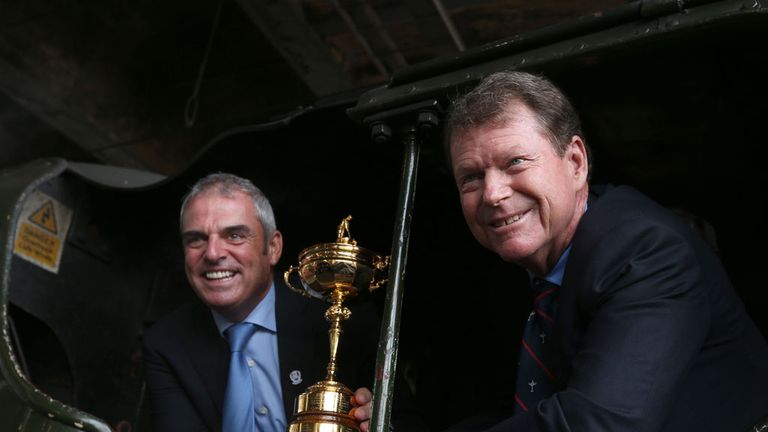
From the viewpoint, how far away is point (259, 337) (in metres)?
3.14

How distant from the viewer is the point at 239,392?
301 cm

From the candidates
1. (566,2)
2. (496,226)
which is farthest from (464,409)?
(566,2)

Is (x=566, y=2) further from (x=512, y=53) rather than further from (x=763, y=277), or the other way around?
(x=512, y=53)

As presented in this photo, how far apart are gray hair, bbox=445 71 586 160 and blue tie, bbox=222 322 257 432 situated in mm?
1238

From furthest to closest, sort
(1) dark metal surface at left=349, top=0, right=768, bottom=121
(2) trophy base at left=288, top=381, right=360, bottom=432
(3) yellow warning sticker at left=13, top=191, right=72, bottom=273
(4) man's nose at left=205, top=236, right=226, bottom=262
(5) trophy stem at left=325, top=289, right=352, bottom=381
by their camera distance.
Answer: (3) yellow warning sticker at left=13, top=191, right=72, bottom=273
(4) man's nose at left=205, top=236, right=226, bottom=262
(5) trophy stem at left=325, top=289, right=352, bottom=381
(2) trophy base at left=288, top=381, right=360, bottom=432
(1) dark metal surface at left=349, top=0, right=768, bottom=121

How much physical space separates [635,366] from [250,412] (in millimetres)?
1513

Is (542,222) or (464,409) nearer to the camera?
(542,222)

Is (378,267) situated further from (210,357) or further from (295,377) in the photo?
(210,357)

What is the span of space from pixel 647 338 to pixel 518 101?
0.71 metres

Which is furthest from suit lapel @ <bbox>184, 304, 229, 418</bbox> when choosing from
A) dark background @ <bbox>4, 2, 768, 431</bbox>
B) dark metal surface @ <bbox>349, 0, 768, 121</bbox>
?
dark metal surface @ <bbox>349, 0, 768, 121</bbox>

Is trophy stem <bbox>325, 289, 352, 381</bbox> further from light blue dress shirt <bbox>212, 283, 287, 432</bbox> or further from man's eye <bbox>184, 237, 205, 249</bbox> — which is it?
man's eye <bbox>184, 237, 205, 249</bbox>

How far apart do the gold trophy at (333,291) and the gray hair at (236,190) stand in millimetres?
477

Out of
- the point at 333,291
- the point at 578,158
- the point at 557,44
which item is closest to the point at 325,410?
the point at 333,291

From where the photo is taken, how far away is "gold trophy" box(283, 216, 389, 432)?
254 centimetres
